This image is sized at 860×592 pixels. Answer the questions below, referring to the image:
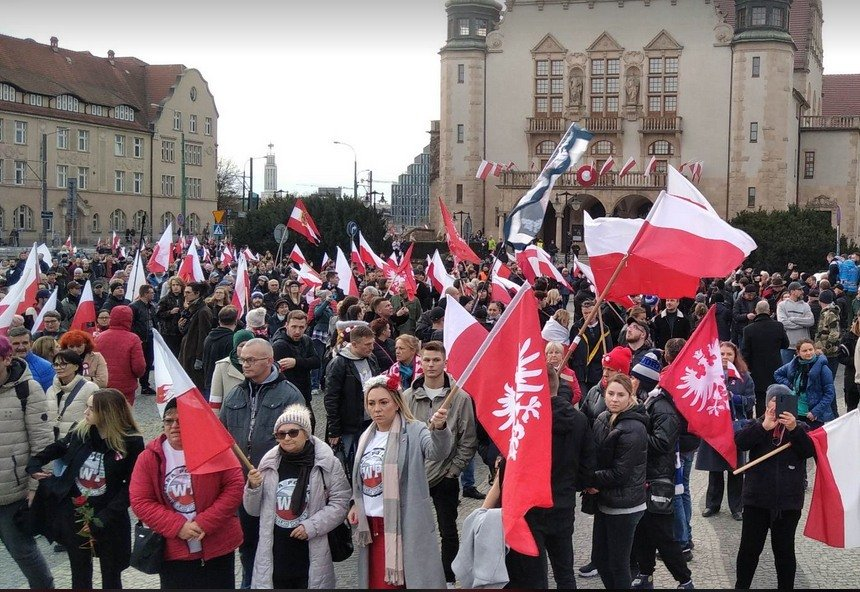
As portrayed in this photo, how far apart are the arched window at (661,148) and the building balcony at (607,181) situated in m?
1.85

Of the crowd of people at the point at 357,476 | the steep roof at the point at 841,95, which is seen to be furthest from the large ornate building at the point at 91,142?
the crowd of people at the point at 357,476

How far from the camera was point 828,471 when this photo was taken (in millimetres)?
6402

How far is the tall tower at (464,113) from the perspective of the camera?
2389 inches

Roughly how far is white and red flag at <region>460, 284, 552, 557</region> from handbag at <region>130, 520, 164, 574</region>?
1.82 metres

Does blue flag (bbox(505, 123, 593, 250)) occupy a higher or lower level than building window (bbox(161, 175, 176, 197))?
lower

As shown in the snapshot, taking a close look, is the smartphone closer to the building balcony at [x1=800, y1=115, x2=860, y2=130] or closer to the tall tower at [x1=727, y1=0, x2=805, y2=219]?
the tall tower at [x1=727, y1=0, x2=805, y2=219]

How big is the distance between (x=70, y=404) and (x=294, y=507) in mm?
2212

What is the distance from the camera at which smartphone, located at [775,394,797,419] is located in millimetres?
6535

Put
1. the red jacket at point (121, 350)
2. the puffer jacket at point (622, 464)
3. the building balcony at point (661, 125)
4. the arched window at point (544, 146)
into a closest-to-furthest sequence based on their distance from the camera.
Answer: the puffer jacket at point (622, 464) < the red jacket at point (121, 350) < the building balcony at point (661, 125) < the arched window at point (544, 146)

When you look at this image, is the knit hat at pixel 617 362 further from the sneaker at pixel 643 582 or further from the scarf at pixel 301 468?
the scarf at pixel 301 468

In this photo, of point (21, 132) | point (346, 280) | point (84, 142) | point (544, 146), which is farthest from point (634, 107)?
point (346, 280)

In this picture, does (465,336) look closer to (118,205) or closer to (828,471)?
(828,471)

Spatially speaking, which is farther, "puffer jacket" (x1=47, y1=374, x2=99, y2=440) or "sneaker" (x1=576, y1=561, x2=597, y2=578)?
"sneaker" (x1=576, y1=561, x2=597, y2=578)

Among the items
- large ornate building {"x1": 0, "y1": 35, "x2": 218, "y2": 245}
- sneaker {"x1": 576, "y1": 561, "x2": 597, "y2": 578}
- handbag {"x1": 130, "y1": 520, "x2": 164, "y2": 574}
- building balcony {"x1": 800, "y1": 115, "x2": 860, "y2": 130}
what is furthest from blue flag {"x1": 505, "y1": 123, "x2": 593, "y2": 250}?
building balcony {"x1": 800, "y1": 115, "x2": 860, "y2": 130}
